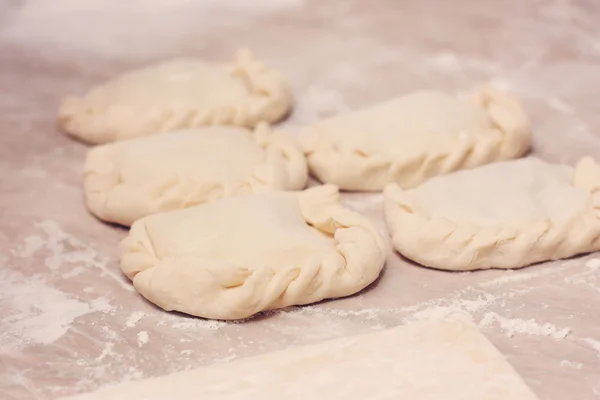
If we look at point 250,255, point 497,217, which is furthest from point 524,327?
point 250,255

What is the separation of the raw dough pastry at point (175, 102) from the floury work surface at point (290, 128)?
0.37 feet

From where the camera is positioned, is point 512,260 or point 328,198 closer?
point 512,260

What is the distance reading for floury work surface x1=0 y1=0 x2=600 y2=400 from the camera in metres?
1.62

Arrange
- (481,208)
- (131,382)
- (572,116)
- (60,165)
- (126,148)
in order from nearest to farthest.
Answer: (131,382) < (481,208) < (126,148) < (60,165) < (572,116)

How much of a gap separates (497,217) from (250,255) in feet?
2.26

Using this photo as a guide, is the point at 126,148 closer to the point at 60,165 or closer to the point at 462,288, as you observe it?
the point at 60,165

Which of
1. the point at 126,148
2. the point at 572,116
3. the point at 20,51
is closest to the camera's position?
the point at 126,148

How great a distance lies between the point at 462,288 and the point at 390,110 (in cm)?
77

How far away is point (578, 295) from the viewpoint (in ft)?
5.88

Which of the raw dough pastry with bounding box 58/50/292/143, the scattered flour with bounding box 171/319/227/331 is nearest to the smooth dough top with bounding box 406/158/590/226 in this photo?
the scattered flour with bounding box 171/319/227/331

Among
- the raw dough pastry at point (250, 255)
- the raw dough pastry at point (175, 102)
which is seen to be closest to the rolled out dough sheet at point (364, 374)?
the raw dough pastry at point (250, 255)

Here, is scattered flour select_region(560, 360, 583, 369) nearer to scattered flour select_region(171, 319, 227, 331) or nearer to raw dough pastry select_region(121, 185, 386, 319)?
raw dough pastry select_region(121, 185, 386, 319)

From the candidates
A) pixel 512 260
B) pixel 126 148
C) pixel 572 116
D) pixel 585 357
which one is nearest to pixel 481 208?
pixel 512 260

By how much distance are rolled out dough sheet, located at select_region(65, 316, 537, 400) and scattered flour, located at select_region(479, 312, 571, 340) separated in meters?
0.13
